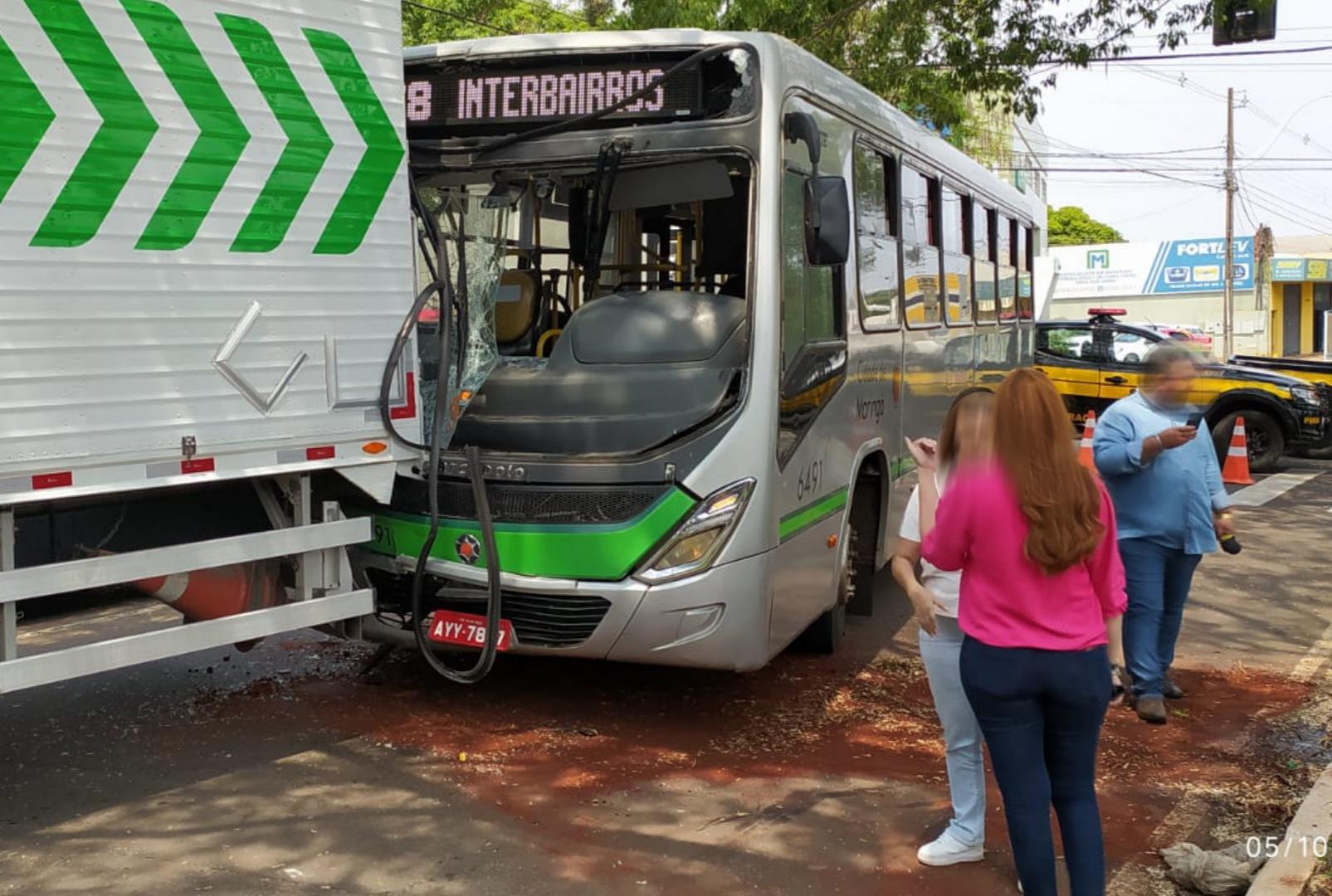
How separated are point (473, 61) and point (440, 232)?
31.5 inches

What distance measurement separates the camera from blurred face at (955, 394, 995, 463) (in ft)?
12.6

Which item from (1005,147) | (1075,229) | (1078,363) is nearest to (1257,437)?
(1078,363)

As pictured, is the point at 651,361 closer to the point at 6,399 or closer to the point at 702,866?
the point at 702,866

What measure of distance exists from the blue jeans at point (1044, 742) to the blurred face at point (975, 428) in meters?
0.55

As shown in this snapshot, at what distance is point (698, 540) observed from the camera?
5613 mm

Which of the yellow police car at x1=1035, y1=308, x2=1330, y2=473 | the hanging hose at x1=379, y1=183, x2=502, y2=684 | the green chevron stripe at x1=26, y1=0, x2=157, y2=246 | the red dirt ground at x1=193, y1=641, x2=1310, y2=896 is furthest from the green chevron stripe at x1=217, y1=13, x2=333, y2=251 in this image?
the yellow police car at x1=1035, y1=308, x2=1330, y2=473

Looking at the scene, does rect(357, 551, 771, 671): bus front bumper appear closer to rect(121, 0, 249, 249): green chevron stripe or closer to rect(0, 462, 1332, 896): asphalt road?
rect(0, 462, 1332, 896): asphalt road

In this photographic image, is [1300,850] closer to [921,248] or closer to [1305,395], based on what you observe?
[921,248]

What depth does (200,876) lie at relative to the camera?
4.51 m

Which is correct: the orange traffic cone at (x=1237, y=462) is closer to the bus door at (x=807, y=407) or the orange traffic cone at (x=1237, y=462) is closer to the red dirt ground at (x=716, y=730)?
the red dirt ground at (x=716, y=730)

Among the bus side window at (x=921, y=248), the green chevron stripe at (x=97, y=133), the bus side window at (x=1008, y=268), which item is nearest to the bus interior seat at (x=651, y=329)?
the green chevron stripe at (x=97, y=133)

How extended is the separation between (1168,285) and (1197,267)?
Result: 1257mm

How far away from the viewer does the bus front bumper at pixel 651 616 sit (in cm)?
560

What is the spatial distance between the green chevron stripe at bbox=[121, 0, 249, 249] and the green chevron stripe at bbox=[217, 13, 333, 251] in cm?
16
